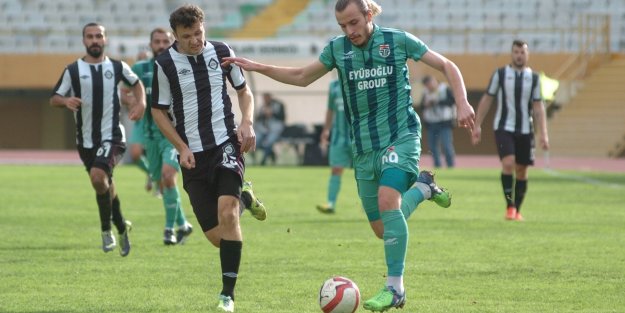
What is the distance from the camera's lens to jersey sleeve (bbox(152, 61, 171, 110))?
8.08 metres

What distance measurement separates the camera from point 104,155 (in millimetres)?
11062

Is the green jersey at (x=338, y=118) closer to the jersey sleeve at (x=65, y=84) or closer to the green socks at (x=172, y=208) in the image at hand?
the green socks at (x=172, y=208)

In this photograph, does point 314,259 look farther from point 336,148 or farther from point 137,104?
point 336,148

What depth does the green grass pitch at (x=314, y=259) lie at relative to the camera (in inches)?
325

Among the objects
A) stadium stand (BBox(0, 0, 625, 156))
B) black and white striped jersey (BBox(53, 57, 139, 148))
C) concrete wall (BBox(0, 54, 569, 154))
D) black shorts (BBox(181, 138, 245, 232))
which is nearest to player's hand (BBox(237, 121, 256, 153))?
black shorts (BBox(181, 138, 245, 232))

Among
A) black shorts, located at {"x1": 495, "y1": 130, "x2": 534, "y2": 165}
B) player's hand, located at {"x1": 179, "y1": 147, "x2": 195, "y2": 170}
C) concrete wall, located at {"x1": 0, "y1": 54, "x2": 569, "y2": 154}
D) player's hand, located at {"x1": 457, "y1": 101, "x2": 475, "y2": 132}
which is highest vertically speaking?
player's hand, located at {"x1": 457, "y1": 101, "x2": 475, "y2": 132}

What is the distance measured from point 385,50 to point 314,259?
3.38m

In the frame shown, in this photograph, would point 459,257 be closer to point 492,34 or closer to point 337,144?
point 337,144

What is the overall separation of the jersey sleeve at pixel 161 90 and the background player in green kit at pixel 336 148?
26.8 feet

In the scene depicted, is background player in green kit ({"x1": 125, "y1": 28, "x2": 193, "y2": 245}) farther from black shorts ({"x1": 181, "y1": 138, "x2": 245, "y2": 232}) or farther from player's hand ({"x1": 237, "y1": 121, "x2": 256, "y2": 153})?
Result: player's hand ({"x1": 237, "y1": 121, "x2": 256, "y2": 153})

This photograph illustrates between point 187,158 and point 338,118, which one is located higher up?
point 187,158

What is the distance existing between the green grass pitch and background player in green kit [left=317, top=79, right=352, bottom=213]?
0.42 meters

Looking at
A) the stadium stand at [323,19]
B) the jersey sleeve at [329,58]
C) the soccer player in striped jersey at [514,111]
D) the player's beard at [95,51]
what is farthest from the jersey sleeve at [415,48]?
the stadium stand at [323,19]

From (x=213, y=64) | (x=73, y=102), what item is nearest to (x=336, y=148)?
(x=73, y=102)
